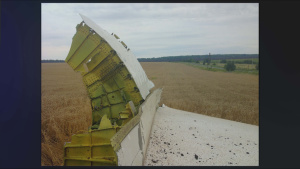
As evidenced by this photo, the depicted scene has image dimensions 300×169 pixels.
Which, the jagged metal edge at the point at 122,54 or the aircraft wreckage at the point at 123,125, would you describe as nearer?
the aircraft wreckage at the point at 123,125

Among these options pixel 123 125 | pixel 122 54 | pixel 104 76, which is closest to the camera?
pixel 123 125

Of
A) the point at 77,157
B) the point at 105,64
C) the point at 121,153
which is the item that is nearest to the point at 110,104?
the point at 105,64

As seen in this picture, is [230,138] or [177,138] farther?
[230,138]

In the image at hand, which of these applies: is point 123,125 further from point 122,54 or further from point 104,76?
point 122,54

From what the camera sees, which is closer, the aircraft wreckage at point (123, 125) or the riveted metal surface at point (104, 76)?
the aircraft wreckage at point (123, 125)

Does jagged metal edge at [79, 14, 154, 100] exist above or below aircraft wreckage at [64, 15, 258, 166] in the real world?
above

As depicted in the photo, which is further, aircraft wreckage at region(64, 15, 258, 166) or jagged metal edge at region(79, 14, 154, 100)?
jagged metal edge at region(79, 14, 154, 100)

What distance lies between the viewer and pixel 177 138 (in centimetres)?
457

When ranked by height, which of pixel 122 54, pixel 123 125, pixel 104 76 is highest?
pixel 122 54

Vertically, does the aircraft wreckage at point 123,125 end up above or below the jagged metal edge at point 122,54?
below

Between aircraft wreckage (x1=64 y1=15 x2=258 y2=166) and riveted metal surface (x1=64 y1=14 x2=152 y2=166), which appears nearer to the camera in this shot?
aircraft wreckage (x1=64 y1=15 x2=258 y2=166)

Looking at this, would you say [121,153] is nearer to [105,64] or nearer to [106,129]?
[106,129]

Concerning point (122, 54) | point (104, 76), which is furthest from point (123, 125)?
point (122, 54)

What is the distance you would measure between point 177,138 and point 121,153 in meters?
2.20
